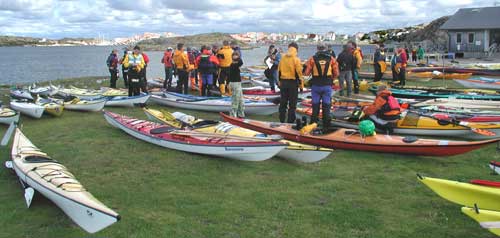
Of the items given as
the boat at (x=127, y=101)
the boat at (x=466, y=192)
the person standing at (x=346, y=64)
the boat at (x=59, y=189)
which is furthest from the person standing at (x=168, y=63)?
the boat at (x=466, y=192)

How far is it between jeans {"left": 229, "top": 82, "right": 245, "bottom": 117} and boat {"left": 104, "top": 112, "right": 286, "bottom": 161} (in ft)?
7.46

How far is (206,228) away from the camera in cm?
510

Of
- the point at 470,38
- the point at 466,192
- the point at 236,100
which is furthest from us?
the point at 470,38

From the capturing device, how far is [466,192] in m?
4.98

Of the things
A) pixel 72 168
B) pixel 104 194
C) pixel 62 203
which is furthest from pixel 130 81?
pixel 62 203

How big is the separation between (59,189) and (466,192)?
4738 mm

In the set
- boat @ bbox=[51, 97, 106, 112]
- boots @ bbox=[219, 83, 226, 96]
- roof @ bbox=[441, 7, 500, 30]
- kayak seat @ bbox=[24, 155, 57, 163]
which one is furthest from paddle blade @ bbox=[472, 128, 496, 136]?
roof @ bbox=[441, 7, 500, 30]

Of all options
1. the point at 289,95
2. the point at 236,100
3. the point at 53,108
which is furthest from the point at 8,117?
the point at 289,95

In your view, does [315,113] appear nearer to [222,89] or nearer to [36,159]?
[222,89]

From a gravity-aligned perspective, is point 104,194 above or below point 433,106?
below

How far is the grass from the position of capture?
16.6 feet

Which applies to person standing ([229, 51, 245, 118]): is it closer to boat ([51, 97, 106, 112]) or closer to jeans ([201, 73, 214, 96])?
jeans ([201, 73, 214, 96])

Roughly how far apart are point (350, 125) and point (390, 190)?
3644mm

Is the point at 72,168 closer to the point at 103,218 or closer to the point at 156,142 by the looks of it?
the point at 156,142
